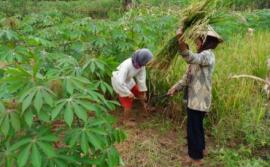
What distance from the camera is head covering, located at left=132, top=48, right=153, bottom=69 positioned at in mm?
3998

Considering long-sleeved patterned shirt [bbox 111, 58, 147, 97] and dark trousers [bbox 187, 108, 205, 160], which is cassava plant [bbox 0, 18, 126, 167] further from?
long-sleeved patterned shirt [bbox 111, 58, 147, 97]

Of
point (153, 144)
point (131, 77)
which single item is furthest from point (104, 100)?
point (131, 77)

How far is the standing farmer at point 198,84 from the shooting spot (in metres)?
3.57

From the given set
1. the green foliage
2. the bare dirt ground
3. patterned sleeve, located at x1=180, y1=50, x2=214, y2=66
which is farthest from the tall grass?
patterned sleeve, located at x1=180, y1=50, x2=214, y2=66

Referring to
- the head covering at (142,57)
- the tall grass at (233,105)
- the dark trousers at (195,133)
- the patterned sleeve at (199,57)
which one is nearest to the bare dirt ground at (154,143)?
the dark trousers at (195,133)

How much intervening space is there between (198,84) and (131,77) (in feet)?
2.71

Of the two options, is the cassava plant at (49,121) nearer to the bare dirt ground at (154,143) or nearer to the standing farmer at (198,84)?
the standing farmer at (198,84)

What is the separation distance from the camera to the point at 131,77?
4320 millimetres

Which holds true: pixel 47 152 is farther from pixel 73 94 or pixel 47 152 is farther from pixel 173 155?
pixel 173 155

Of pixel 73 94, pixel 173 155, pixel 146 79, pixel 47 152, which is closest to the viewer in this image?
pixel 47 152

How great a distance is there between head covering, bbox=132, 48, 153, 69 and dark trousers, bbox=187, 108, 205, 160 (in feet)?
2.03

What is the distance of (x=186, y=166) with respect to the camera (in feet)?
12.7

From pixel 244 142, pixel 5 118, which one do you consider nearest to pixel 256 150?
pixel 244 142

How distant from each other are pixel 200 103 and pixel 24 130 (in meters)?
1.89
